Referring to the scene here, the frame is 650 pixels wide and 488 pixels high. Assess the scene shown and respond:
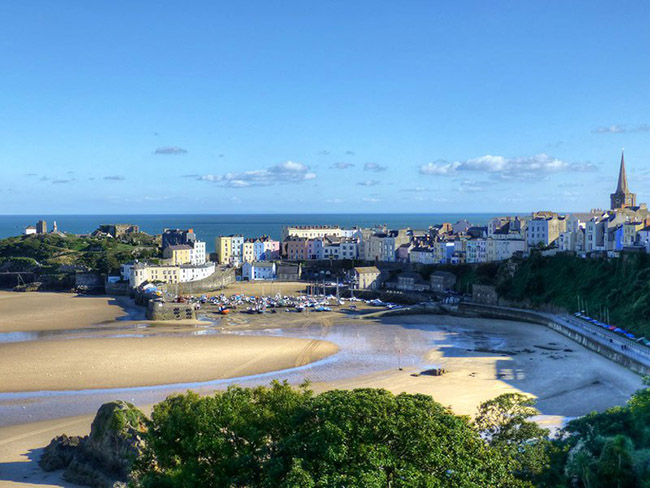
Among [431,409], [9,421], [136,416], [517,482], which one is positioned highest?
[431,409]

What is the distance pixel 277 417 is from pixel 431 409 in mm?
3706

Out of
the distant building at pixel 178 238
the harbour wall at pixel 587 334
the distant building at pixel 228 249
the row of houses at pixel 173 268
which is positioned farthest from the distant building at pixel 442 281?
the distant building at pixel 178 238

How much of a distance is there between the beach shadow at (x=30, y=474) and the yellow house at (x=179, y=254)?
6096 cm

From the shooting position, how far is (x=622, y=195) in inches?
3095

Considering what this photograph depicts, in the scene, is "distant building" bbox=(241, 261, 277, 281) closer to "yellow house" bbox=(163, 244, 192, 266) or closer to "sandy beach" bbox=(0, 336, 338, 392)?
"yellow house" bbox=(163, 244, 192, 266)

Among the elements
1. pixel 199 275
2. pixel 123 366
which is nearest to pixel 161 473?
pixel 123 366

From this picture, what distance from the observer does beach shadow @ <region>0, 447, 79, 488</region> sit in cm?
1946

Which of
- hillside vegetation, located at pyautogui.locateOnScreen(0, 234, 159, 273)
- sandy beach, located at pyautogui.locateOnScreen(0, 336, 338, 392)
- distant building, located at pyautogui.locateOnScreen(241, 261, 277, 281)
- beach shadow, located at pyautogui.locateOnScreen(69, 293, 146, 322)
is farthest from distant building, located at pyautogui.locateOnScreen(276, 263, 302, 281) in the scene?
sandy beach, located at pyautogui.locateOnScreen(0, 336, 338, 392)

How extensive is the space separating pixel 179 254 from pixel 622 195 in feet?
204

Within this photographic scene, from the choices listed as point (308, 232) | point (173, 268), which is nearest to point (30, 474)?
point (173, 268)

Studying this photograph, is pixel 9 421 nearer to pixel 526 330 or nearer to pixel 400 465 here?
pixel 400 465

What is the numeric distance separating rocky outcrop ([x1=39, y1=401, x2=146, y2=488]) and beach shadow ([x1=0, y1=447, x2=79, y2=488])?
9.6 inches

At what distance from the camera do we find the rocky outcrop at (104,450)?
19.5 m

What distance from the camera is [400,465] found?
11.7 m
